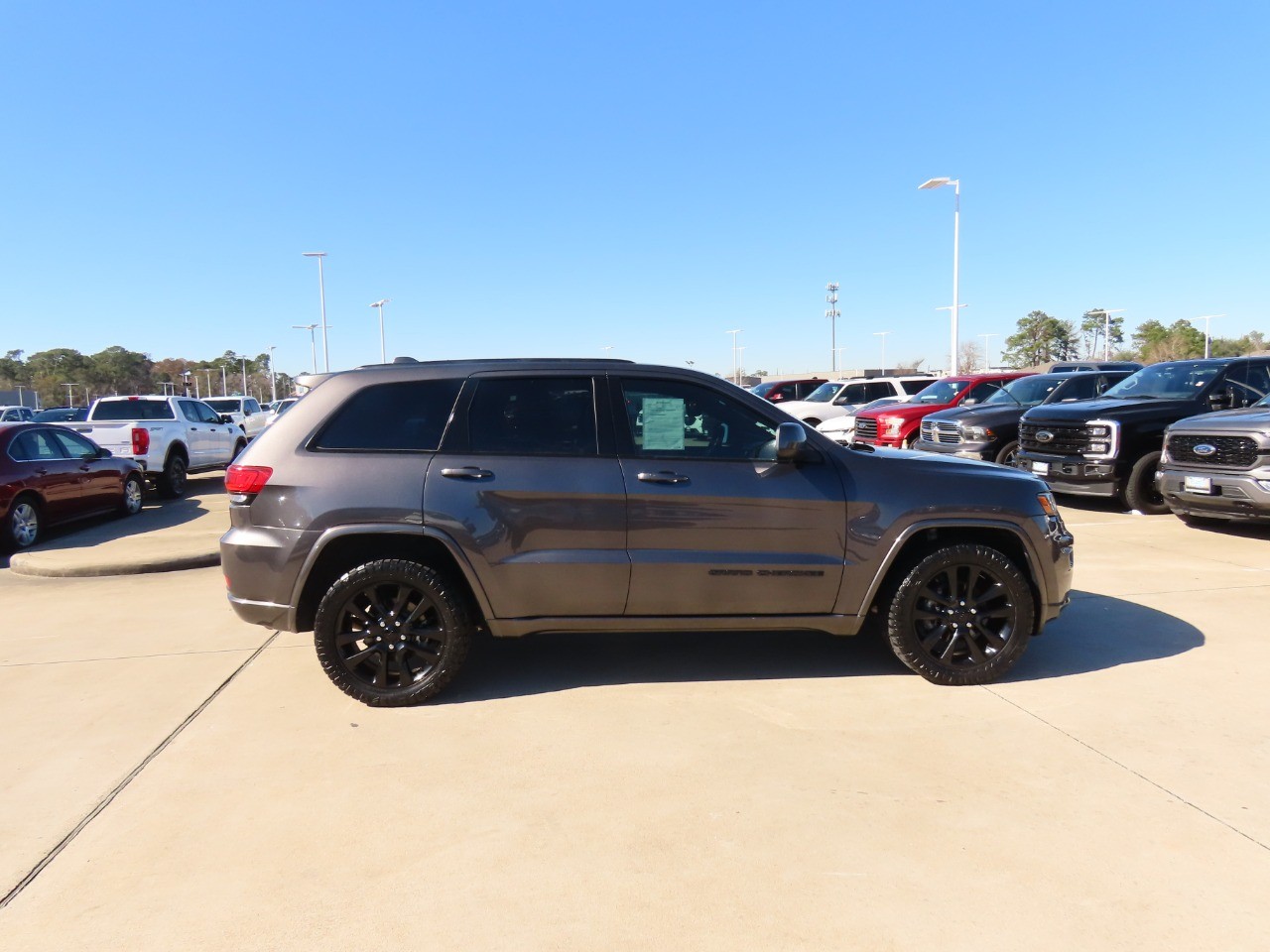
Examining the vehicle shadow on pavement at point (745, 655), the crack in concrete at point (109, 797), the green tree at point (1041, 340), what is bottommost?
the crack in concrete at point (109, 797)

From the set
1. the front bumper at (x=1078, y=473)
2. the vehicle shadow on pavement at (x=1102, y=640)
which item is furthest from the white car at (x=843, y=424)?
the vehicle shadow on pavement at (x=1102, y=640)

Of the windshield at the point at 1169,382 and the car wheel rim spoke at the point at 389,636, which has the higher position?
the windshield at the point at 1169,382

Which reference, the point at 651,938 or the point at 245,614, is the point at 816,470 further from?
the point at 245,614

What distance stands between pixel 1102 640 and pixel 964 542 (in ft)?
4.86

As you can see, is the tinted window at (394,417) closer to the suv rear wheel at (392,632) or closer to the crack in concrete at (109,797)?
the suv rear wheel at (392,632)

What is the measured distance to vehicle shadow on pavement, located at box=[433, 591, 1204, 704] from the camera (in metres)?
4.79

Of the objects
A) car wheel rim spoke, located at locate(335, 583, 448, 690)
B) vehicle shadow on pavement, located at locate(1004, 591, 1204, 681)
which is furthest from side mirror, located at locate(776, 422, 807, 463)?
car wheel rim spoke, located at locate(335, 583, 448, 690)

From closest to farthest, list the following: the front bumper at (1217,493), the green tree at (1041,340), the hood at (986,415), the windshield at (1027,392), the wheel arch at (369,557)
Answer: the wheel arch at (369,557) → the front bumper at (1217,493) → the hood at (986,415) → the windshield at (1027,392) → the green tree at (1041,340)

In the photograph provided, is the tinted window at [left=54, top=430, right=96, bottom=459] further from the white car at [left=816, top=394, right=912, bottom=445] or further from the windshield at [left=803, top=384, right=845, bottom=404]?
the windshield at [left=803, top=384, right=845, bottom=404]

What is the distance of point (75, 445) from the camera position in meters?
10.7

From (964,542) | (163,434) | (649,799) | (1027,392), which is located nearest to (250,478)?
(649,799)

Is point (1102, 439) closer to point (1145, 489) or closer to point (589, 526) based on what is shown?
point (1145, 489)

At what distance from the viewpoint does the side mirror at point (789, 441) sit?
4.31 meters

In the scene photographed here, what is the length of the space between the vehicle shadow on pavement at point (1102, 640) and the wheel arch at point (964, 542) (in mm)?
422
